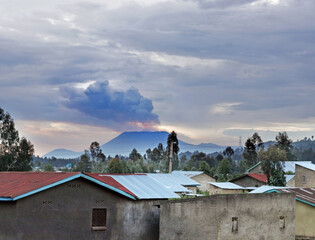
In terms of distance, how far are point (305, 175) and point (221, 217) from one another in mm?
42158

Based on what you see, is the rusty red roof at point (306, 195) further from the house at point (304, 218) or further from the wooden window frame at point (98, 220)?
the wooden window frame at point (98, 220)

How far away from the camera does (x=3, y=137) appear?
67375 millimetres

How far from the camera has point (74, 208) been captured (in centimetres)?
1969

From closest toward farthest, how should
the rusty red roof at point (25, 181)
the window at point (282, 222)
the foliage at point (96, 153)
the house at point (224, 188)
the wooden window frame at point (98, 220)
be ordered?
the rusty red roof at point (25, 181), the wooden window frame at point (98, 220), the window at point (282, 222), the house at point (224, 188), the foliage at point (96, 153)

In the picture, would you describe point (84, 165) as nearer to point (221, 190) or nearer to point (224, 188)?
point (221, 190)

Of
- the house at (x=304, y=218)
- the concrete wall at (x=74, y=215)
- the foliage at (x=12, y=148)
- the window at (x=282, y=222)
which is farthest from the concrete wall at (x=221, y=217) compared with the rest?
the foliage at (x=12, y=148)

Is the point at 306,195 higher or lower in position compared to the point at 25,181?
higher

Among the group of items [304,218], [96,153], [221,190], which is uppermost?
[96,153]

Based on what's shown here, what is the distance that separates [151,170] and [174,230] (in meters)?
78.3

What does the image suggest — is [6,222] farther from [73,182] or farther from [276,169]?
[276,169]

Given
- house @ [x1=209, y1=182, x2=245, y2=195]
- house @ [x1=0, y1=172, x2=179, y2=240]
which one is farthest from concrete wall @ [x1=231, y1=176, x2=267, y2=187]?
house @ [x1=0, y1=172, x2=179, y2=240]

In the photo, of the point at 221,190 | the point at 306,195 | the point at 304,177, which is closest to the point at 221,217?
the point at 306,195

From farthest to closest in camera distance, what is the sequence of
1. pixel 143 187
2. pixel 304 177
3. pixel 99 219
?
pixel 304 177, pixel 143 187, pixel 99 219

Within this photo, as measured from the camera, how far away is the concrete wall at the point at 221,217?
2075 cm
